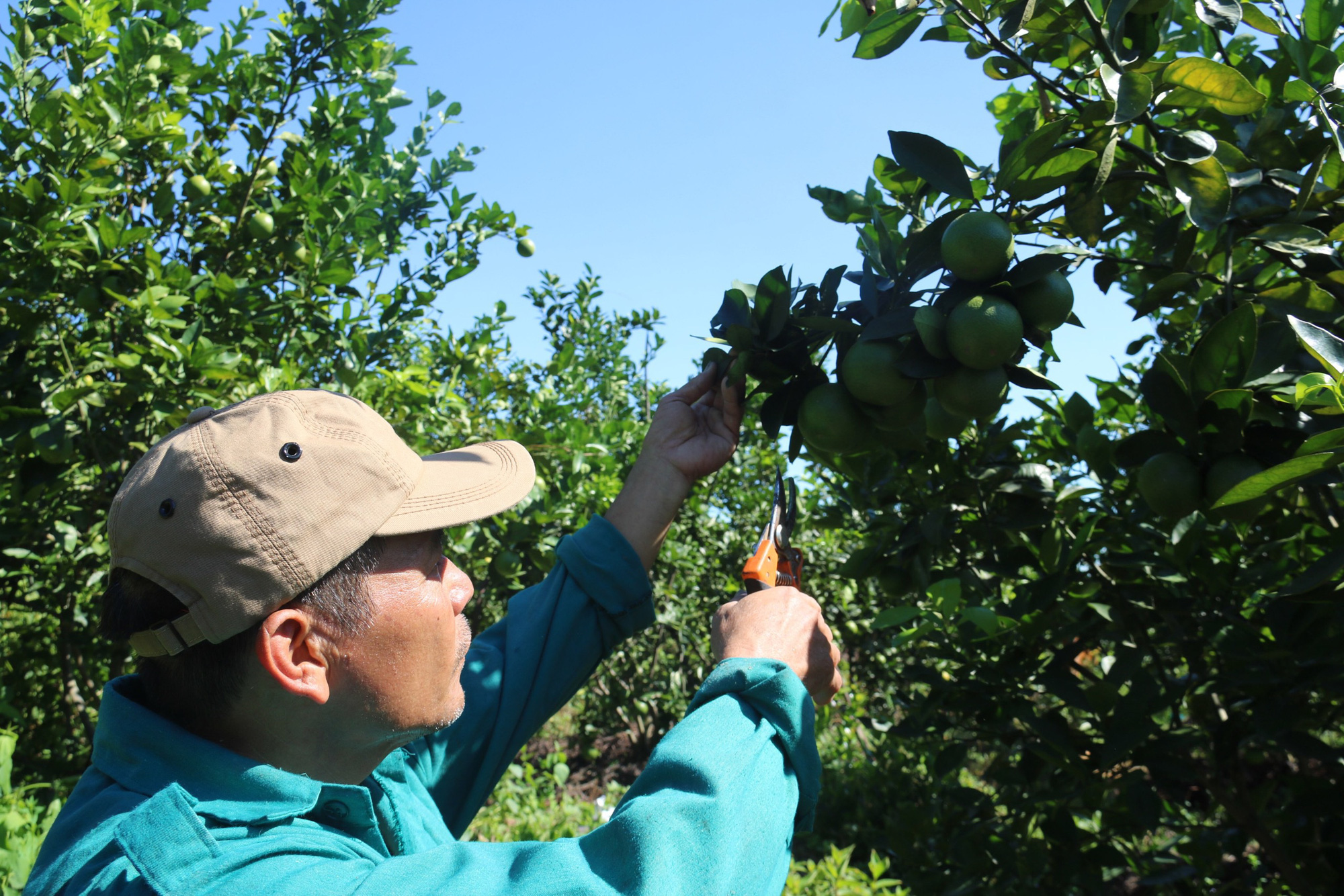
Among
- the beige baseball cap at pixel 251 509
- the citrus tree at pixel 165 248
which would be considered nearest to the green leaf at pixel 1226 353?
the beige baseball cap at pixel 251 509

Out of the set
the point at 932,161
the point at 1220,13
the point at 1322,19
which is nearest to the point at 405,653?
the point at 932,161

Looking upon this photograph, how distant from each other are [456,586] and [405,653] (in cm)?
18

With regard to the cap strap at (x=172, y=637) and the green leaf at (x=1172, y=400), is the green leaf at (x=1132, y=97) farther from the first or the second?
the cap strap at (x=172, y=637)

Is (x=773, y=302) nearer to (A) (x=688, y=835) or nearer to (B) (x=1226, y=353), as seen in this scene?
(B) (x=1226, y=353)

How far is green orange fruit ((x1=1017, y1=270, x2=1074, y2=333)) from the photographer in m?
1.25

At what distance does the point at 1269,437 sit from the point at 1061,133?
22.8 inches

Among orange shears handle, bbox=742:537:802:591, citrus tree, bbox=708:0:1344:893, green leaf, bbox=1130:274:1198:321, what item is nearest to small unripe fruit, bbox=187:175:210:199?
citrus tree, bbox=708:0:1344:893

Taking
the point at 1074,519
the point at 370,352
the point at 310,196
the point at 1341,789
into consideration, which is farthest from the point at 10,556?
the point at 1341,789

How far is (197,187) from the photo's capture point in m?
3.12

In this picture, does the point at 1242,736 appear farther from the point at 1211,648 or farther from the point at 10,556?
the point at 10,556

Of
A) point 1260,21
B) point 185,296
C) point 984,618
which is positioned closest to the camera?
point 1260,21

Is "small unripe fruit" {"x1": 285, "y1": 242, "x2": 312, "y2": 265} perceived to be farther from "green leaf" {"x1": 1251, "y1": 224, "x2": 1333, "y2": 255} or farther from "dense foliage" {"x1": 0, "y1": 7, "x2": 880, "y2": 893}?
"green leaf" {"x1": 1251, "y1": 224, "x2": 1333, "y2": 255}

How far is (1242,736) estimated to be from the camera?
215 cm

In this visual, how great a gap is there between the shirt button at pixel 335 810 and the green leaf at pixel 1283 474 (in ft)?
3.83
